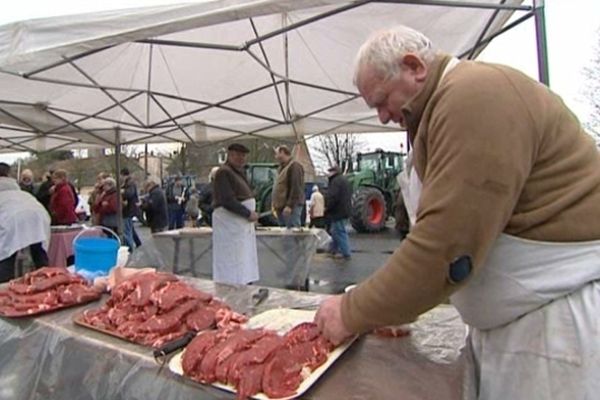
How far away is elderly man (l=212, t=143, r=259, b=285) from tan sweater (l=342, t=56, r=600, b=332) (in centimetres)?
386

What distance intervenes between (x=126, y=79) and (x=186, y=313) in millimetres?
4280

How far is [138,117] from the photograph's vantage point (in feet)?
23.1

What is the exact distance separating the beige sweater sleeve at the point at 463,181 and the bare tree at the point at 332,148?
118ft

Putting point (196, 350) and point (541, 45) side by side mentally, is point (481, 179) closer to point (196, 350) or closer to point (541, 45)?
point (196, 350)

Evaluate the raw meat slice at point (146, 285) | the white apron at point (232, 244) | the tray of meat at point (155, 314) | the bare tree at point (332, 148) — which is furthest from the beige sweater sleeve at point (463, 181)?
the bare tree at point (332, 148)

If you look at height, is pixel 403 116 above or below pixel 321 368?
above

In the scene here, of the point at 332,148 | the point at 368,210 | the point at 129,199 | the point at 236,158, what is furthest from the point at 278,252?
the point at 332,148

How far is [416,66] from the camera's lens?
1308 millimetres

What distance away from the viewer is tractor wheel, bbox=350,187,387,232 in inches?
522

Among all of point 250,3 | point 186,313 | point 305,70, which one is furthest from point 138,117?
point 186,313

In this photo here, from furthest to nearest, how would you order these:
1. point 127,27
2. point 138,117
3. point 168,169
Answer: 1. point 168,169
2. point 138,117
3. point 127,27

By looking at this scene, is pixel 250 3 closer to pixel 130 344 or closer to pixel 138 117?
pixel 130 344

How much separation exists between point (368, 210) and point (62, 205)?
8.04 m

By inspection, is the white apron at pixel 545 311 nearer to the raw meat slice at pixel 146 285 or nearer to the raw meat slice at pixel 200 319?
the raw meat slice at pixel 200 319
